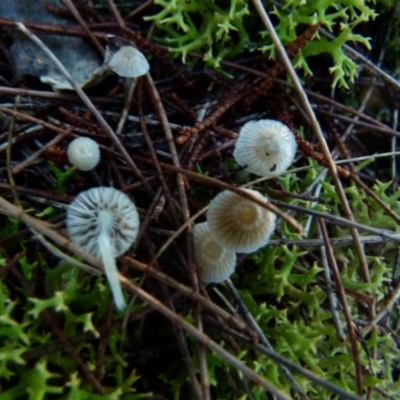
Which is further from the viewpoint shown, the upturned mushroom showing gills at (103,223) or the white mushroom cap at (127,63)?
the white mushroom cap at (127,63)

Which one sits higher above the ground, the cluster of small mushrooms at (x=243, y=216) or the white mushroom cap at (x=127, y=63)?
the white mushroom cap at (x=127, y=63)

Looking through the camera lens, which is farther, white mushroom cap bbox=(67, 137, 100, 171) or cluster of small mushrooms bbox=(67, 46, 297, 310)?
white mushroom cap bbox=(67, 137, 100, 171)

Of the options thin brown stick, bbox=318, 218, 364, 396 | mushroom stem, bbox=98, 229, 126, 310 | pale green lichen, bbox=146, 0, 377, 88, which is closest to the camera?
mushroom stem, bbox=98, 229, 126, 310

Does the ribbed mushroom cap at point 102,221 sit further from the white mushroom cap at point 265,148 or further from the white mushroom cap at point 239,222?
the white mushroom cap at point 265,148

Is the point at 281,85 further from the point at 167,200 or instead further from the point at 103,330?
the point at 103,330

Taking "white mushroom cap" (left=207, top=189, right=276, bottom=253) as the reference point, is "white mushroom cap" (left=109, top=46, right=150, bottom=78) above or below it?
above

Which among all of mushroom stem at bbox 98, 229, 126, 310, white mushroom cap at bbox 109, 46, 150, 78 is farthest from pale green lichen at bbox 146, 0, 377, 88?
mushroom stem at bbox 98, 229, 126, 310

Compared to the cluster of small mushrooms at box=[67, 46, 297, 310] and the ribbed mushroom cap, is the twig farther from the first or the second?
the ribbed mushroom cap

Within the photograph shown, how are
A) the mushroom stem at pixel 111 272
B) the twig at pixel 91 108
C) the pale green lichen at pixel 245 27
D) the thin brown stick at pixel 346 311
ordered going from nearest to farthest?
the mushroom stem at pixel 111 272 → the thin brown stick at pixel 346 311 → the twig at pixel 91 108 → the pale green lichen at pixel 245 27

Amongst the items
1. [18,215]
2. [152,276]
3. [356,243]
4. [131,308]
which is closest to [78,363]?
[131,308]

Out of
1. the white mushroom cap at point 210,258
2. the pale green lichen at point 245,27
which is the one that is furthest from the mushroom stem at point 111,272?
the pale green lichen at point 245,27
